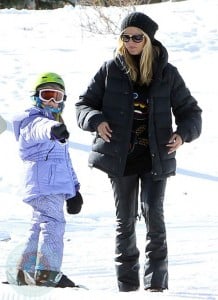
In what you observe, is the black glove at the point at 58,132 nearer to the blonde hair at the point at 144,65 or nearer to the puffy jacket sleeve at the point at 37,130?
the puffy jacket sleeve at the point at 37,130

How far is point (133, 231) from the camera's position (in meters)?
4.05

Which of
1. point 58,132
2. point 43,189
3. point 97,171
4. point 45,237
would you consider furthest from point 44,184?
point 97,171

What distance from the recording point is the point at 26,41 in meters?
14.8

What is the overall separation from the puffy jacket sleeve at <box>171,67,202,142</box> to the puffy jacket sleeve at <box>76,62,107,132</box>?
397 millimetres

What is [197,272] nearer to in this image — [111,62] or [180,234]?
[180,234]

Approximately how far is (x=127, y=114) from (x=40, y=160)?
0.53 meters

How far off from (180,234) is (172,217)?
546 mm

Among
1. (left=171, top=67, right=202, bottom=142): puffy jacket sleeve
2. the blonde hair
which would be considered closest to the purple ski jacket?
the blonde hair

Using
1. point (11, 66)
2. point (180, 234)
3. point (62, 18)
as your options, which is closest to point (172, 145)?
point (180, 234)

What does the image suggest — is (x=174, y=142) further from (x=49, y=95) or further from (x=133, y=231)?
(x=49, y=95)

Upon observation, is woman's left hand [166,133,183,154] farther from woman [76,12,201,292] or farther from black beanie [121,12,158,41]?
black beanie [121,12,158,41]

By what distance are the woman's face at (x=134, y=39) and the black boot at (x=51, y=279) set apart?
127 centimetres

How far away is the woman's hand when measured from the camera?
12.5 ft

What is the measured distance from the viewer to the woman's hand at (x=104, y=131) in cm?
382
